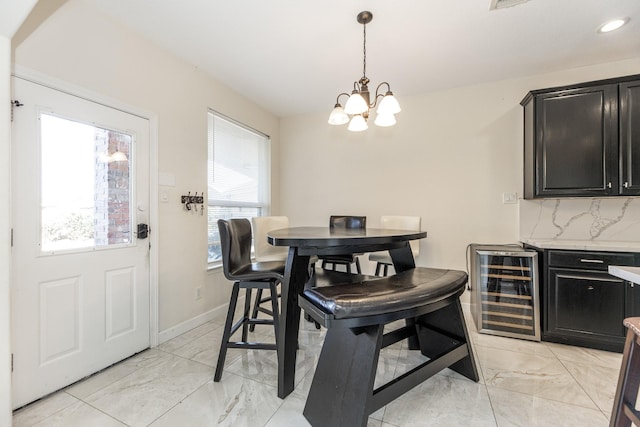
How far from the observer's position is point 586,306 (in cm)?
226

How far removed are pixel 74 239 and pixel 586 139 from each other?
4170mm

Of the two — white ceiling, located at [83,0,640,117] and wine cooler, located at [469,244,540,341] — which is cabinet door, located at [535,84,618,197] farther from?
wine cooler, located at [469,244,540,341]

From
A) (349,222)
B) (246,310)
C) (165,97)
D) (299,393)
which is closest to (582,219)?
(349,222)

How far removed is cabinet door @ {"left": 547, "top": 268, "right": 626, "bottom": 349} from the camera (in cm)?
218

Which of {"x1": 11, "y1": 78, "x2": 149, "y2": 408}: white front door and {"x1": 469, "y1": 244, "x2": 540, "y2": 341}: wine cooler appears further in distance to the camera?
{"x1": 469, "y1": 244, "x2": 540, "y2": 341}: wine cooler

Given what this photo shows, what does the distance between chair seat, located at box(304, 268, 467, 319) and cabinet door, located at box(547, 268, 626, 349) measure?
1.40 m

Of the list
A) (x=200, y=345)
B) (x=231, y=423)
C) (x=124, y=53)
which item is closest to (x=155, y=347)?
(x=200, y=345)

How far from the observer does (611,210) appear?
8.58ft

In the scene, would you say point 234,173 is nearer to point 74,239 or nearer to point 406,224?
point 74,239

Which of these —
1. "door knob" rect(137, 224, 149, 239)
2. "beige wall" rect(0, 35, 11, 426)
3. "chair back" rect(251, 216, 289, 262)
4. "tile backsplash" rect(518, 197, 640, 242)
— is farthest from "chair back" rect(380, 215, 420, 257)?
"beige wall" rect(0, 35, 11, 426)

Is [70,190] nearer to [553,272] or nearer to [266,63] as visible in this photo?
[266,63]

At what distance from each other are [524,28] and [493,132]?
3.67 feet

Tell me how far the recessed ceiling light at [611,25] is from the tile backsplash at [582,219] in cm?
146

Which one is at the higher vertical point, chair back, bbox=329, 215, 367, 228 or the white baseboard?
chair back, bbox=329, 215, 367, 228
